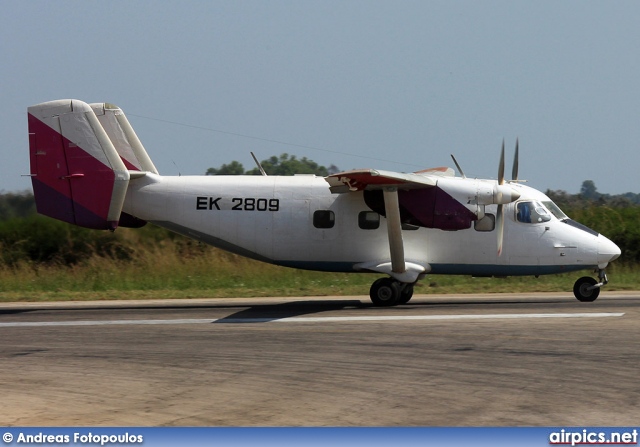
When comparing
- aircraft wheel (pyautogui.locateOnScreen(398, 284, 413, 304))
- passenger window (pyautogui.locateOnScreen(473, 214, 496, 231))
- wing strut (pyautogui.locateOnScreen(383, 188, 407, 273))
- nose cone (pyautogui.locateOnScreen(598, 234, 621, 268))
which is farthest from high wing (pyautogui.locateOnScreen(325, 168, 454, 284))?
nose cone (pyautogui.locateOnScreen(598, 234, 621, 268))

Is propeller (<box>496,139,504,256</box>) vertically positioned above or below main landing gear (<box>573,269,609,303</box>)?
above

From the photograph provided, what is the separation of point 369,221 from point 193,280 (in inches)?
347

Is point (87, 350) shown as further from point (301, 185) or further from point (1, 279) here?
point (1, 279)

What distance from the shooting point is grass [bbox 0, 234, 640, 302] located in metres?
23.4

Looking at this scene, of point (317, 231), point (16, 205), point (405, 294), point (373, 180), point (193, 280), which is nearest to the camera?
point (373, 180)

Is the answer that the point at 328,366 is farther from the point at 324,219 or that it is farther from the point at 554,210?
the point at 554,210

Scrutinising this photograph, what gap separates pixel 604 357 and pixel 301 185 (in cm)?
904

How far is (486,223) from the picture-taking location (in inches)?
740

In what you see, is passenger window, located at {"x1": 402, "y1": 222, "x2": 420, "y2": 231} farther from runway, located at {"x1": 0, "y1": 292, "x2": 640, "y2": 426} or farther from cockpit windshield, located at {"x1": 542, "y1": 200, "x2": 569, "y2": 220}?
cockpit windshield, located at {"x1": 542, "y1": 200, "x2": 569, "y2": 220}

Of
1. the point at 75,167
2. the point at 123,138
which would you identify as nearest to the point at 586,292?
the point at 123,138

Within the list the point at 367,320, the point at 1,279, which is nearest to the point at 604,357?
the point at 367,320

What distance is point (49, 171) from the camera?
1948 centimetres

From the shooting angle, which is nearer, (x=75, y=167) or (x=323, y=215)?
(x=323, y=215)

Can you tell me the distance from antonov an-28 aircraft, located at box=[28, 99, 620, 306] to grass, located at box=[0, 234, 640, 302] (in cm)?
388
